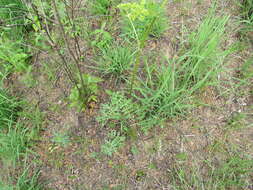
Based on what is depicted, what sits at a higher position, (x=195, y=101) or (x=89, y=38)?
(x=89, y=38)

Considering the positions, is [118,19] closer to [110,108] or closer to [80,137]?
[110,108]

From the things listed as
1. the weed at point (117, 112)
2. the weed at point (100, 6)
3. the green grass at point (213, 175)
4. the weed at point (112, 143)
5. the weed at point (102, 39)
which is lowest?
the green grass at point (213, 175)

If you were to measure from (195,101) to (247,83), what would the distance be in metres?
0.43

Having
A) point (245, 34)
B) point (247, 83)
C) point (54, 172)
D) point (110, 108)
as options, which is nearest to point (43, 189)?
point (54, 172)

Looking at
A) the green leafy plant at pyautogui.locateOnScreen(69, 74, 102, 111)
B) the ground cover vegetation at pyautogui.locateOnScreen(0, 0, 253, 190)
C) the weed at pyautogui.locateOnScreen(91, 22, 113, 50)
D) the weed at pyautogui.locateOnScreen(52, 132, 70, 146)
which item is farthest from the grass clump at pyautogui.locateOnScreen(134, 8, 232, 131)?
the weed at pyautogui.locateOnScreen(52, 132, 70, 146)

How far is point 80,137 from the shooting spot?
1.52 m

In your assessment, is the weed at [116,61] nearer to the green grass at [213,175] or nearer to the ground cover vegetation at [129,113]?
the ground cover vegetation at [129,113]

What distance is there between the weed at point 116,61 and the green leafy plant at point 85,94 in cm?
15

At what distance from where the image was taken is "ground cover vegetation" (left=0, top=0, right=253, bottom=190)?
1409 mm

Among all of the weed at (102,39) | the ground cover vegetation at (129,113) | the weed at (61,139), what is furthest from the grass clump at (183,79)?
the weed at (61,139)

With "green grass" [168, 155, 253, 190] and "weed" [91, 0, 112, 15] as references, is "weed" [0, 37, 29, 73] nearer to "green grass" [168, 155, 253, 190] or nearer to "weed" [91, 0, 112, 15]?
"weed" [91, 0, 112, 15]

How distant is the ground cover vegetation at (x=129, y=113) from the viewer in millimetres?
1409

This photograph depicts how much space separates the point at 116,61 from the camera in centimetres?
157

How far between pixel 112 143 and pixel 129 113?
250 mm
